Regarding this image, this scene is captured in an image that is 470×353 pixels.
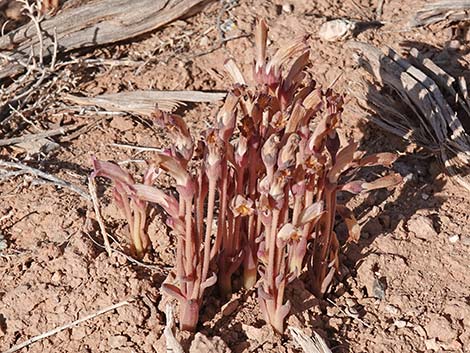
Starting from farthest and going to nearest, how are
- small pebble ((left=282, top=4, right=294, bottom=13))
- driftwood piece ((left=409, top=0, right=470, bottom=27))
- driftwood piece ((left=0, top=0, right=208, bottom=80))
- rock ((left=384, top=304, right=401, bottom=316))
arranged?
1. small pebble ((left=282, top=4, right=294, bottom=13))
2. driftwood piece ((left=409, top=0, right=470, bottom=27))
3. driftwood piece ((left=0, top=0, right=208, bottom=80))
4. rock ((left=384, top=304, right=401, bottom=316))

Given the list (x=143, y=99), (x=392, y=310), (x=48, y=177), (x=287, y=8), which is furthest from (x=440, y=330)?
(x=287, y=8)

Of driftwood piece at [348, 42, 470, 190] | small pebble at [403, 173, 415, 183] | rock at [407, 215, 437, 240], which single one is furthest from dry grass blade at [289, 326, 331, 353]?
driftwood piece at [348, 42, 470, 190]

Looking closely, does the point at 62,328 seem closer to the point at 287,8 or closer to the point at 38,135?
the point at 38,135

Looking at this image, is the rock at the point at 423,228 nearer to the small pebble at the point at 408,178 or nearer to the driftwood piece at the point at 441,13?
the small pebble at the point at 408,178

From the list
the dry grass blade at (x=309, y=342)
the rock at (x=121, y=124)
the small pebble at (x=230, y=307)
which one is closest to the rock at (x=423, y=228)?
the dry grass blade at (x=309, y=342)

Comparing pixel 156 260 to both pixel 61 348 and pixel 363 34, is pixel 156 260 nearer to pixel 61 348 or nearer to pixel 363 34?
pixel 61 348

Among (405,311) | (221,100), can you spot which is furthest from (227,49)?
(405,311)

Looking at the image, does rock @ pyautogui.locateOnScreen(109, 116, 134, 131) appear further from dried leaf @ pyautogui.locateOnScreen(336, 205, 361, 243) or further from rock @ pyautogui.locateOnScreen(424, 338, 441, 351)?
rock @ pyautogui.locateOnScreen(424, 338, 441, 351)
